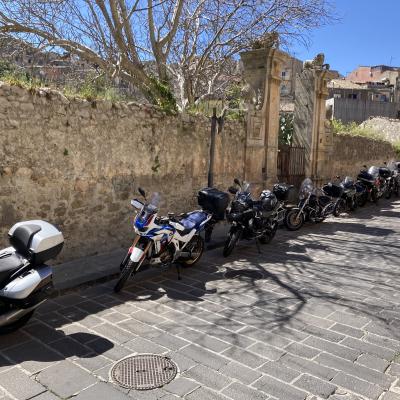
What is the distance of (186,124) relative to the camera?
7.82 meters

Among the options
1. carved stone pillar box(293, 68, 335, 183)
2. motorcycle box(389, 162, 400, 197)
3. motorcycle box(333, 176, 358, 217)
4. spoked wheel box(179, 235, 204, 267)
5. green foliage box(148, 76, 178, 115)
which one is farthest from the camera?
motorcycle box(389, 162, 400, 197)

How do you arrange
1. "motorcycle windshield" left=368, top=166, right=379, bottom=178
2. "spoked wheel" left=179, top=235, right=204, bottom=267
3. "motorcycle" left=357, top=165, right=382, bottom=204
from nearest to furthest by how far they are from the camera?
"spoked wheel" left=179, top=235, right=204, bottom=267
"motorcycle" left=357, top=165, right=382, bottom=204
"motorcycle windshield" left=368, top=166, right=379, bottom=178

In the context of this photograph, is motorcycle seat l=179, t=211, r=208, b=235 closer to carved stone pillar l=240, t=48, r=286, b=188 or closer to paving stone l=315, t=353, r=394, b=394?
paving stone l=315, t=353, r=394, b=394

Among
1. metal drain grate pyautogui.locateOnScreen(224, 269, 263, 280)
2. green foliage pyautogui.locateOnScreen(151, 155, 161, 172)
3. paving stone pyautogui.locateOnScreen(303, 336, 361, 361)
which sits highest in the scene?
green foliage pyautogui.locateOnScreen(151, 155, 161, 172)

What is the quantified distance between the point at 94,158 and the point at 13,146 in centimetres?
124

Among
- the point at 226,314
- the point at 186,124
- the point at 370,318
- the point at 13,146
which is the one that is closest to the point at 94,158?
the point at 13,146

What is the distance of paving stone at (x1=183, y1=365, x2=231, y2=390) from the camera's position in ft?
10.5

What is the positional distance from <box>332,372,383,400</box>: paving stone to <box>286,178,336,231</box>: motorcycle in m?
5.82

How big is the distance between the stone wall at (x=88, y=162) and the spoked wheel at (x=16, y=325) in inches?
61.7

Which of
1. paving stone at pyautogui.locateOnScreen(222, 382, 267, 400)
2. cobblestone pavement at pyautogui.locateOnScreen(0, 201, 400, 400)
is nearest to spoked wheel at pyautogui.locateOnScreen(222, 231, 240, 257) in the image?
cobblestone pavement at pyautogui.locateOnScreen(0, 201, 400, 400)

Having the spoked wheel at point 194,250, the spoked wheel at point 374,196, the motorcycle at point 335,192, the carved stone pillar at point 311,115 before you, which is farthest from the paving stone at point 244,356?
the spoked wheel at point 374,196

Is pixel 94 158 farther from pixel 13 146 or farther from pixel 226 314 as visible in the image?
pixel 226 314

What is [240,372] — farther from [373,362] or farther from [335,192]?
[335,192]

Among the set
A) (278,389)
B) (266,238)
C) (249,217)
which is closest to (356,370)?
(278,389)
